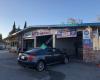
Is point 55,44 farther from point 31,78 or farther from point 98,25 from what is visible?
point 31,78

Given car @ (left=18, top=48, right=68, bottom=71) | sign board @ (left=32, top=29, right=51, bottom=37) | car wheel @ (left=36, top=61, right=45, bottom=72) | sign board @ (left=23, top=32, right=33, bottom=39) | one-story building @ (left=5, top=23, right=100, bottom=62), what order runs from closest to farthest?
1. car @ (left=18, top=48, right=68, bottom=71)
2. car wheel @ (left=36, top=61, right=45, bottom=72)
3. one-story building @ (left=5, top=23, right=100, bottom=62)
4. sign board @ (left=32, top=29, right=51, bottom=37)
5. sign board @ (left=23, top=32, right=33, bottom=39)

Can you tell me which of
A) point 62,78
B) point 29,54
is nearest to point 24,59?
point 29,54

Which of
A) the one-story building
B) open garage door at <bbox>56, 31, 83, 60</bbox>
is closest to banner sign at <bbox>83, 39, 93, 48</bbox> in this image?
the one-story building

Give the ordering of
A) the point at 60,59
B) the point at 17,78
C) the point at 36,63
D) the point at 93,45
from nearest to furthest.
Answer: the point at 17,78 < the point at 36,63 < the point at 60,59 < the point at 93,45

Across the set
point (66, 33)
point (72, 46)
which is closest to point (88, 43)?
point (66, 33)

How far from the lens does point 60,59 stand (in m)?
15.9

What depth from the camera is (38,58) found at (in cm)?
1305

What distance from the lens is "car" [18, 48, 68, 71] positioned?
12805mm

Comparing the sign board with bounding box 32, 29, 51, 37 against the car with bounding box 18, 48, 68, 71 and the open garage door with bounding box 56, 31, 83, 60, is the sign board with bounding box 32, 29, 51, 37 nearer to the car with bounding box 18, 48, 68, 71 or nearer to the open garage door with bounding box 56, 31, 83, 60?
the open garage door with bounding box 56, 31, 83, 60

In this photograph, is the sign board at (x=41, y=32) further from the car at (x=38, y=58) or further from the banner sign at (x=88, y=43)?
the car at (x=38, y=58)

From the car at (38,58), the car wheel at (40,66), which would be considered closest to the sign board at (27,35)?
the car at (38,58)

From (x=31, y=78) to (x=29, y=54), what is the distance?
263 centimetres

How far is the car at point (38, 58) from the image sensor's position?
12.8 m

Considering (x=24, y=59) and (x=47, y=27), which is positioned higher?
(x=47, y=27)
